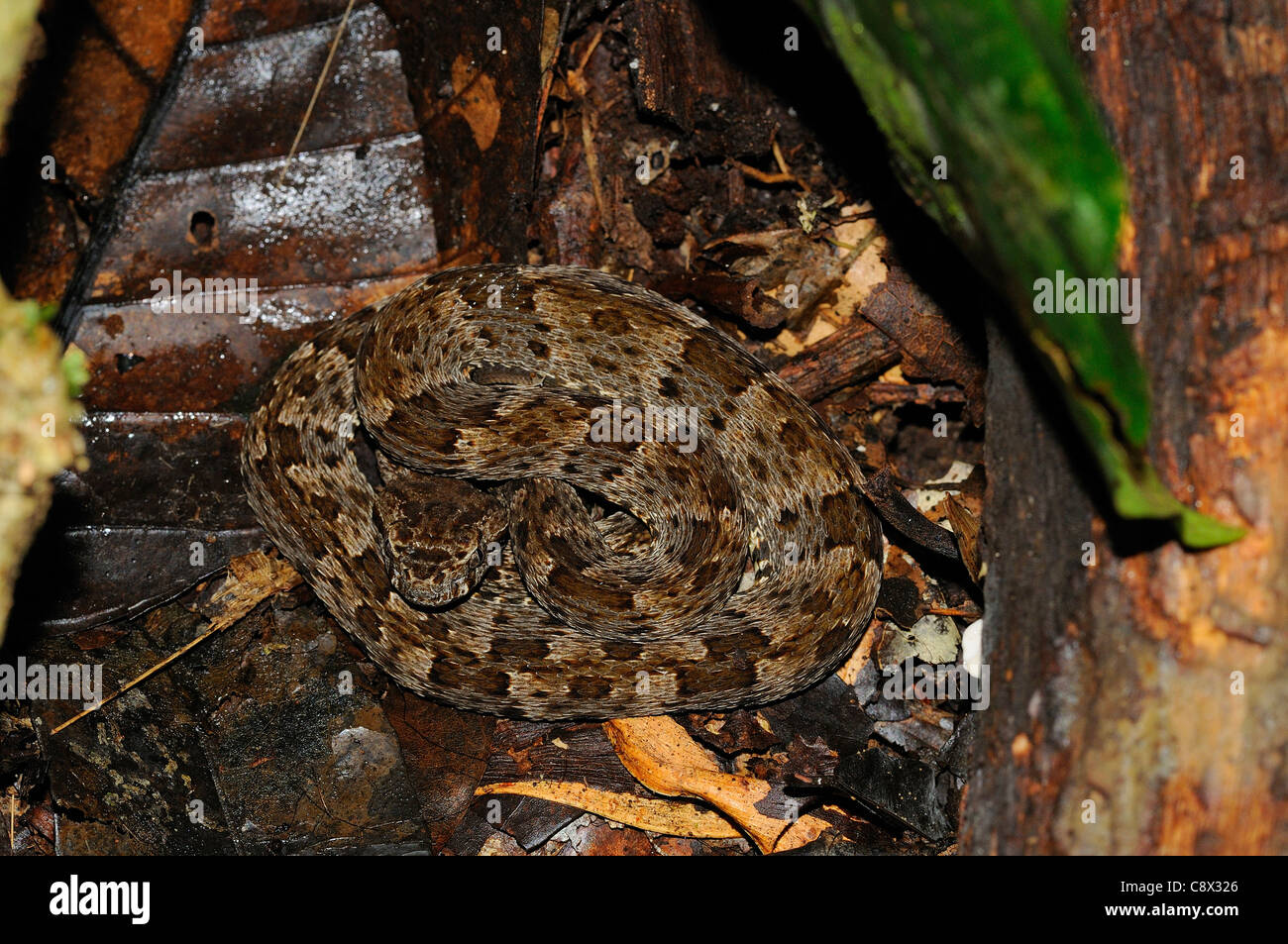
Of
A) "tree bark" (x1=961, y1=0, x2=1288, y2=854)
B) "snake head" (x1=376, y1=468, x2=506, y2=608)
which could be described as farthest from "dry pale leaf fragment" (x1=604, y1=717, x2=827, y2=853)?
"tree bark" (x1=961, y1=0, x2=1288, y2=854)

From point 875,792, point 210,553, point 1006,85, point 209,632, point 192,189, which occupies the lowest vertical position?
point 875,792

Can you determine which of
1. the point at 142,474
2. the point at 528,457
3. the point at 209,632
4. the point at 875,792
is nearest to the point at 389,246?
the point at 528,457

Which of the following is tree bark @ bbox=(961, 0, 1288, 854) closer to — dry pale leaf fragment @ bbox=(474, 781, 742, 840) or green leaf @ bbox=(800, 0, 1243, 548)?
green leaf @ bbox=(800, 0, 1243, 548)

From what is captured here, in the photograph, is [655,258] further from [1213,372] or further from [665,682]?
[1213,372]

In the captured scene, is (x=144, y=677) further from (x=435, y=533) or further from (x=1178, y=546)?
(x=1178, y=546)

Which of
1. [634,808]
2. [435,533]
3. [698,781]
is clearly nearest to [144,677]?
[435,533]

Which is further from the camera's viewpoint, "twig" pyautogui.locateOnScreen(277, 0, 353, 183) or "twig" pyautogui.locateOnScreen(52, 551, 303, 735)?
"twig" pyautogui.locateOnScreen(52, 551, 303, 735)
